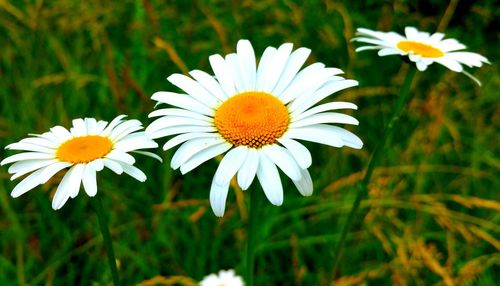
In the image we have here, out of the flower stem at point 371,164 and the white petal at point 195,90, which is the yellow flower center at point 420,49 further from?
the white petal at point 195,90

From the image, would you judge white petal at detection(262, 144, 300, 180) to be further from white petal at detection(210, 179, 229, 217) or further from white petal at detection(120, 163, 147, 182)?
white petal at detection(120, 163, 147, 182)

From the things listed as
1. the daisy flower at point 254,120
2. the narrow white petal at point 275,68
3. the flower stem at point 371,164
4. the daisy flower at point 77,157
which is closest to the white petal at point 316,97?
the daisy flower at point 254,120

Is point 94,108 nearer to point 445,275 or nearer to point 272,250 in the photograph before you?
point 272,250

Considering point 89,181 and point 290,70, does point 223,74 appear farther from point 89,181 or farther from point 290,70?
point 89,181

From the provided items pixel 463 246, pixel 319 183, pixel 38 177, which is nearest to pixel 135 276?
pixel 319 183

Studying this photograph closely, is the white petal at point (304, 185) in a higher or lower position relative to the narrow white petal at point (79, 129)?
lower

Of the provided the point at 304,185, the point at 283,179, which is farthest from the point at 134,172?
the point at 283,179

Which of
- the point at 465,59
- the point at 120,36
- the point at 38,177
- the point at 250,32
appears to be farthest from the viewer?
the point at 120,36
